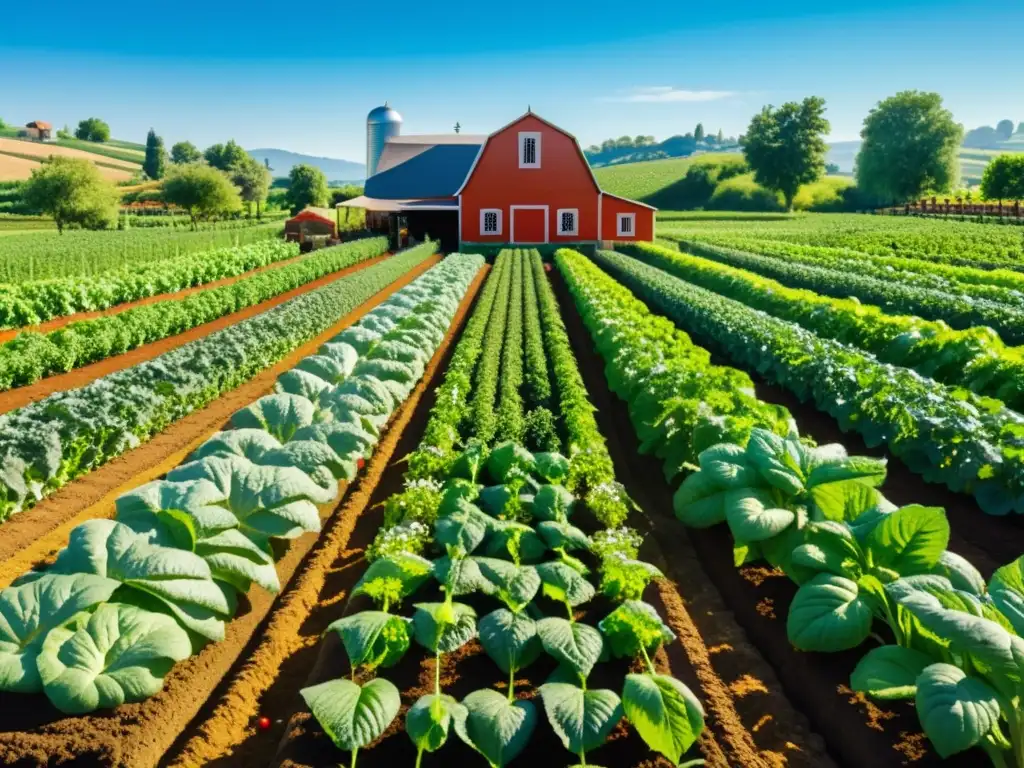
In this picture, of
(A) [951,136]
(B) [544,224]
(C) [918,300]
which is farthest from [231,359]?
(A) [951,136]

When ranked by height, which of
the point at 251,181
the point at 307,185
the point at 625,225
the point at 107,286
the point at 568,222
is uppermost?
the point at 251,181

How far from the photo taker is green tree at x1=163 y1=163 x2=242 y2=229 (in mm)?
65750

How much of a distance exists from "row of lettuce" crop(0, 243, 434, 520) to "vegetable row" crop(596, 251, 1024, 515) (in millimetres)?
7868

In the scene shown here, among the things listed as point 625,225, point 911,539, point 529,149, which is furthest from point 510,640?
point 625,225

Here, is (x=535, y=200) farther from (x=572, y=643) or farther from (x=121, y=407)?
(x=572, y=643)

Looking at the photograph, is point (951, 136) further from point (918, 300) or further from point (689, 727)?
point (689, 727)

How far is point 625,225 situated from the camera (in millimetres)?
39438

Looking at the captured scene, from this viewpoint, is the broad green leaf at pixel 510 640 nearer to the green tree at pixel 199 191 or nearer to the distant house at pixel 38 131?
the green tree at pixel 199 191

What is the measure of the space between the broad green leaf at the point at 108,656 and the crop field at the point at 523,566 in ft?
0.05

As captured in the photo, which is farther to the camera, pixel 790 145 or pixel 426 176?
pixel 790 145

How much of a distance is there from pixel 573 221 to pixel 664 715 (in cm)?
3624

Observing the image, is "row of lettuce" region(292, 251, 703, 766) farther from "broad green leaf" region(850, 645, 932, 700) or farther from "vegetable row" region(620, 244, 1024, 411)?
"vegetable row" region(620, 244, 1024, 411)

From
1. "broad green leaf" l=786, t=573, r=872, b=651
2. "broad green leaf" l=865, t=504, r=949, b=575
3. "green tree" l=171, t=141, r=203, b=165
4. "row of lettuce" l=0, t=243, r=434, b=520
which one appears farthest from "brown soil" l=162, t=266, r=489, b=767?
"green tree" l=171, t=141, r=203, b=165

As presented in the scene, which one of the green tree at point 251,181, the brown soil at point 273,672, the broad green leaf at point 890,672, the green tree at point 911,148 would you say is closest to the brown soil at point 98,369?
the brown soil at point 273,672
